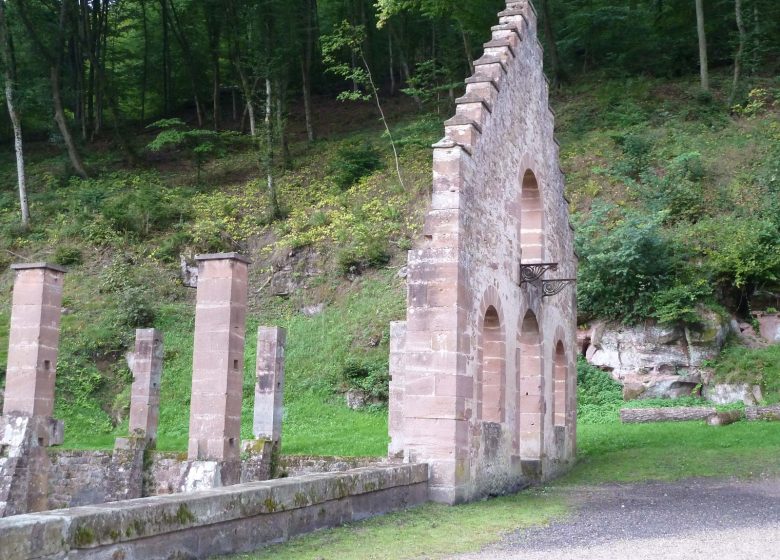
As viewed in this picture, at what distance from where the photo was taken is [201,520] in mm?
7090

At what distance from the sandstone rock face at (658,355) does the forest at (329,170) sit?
17.5 inches

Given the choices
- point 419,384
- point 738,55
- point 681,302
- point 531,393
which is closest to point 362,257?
point 681,302

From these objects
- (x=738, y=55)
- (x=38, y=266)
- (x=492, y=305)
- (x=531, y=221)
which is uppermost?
(x=738, y=55)

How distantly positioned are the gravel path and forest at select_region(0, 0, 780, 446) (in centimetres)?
773

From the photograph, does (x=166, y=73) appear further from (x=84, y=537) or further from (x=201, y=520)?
(x=84, y=537)

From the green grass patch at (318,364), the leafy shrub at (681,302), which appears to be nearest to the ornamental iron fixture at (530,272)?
the green grass patch at (318,364)

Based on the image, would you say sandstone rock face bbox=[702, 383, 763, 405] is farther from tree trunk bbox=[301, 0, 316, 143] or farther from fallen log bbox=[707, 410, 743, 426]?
tree trunk bbox=[301, 0, 316, 143]

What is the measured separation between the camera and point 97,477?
61.1 ft

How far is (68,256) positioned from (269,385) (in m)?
16.1

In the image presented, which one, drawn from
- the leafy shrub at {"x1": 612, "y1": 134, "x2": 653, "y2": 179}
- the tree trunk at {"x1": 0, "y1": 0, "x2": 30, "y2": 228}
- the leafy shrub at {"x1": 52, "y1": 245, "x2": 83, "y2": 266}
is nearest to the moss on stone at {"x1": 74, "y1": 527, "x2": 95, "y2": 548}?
the leafy shrub at {"x1": 612, "y1": 134, "x2": 653, "y2": 179}

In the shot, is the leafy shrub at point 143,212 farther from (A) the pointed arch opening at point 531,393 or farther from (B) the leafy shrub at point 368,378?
(A) the pointed arch opening at point 531,393

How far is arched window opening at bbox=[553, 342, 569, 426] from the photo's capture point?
18.1 m

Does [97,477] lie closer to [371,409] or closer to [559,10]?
[371,409]

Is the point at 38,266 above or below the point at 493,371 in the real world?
above
